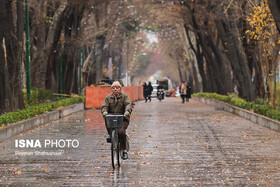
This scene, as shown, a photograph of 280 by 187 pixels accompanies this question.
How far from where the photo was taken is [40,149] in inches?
541

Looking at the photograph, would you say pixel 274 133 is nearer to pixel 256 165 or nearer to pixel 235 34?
pixel 256 165

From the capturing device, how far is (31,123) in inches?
781

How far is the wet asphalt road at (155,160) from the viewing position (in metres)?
9.31

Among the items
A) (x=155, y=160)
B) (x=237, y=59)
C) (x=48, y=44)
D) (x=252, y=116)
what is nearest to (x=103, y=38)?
(x=48, y=44)

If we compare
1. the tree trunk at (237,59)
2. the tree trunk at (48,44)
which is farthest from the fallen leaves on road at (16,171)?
the tree trunk at (237,59)

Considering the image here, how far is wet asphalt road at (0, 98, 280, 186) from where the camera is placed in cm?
931

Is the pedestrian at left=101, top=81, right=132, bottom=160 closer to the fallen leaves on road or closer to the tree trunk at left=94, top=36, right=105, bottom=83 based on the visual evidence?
the fallen leaves on road

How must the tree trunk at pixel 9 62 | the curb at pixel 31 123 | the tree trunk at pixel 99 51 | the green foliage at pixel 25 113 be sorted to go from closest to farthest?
the curb at pixel 31 123, the green foliage at pixel 25 113, the tree trunk at pixel 9 62, the tree trunk at pixel 99 51

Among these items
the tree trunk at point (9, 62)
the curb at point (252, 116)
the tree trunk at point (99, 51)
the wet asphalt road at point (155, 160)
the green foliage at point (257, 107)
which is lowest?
the wet asphalt road at point (155, 160)

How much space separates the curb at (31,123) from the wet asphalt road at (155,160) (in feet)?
1.03

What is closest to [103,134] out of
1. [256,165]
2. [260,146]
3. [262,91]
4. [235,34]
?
[260,146]

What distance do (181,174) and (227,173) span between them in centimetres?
80

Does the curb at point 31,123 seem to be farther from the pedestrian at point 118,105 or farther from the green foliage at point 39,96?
the pedestrian at point 118,105

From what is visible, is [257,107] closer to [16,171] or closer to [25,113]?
[25,113]
